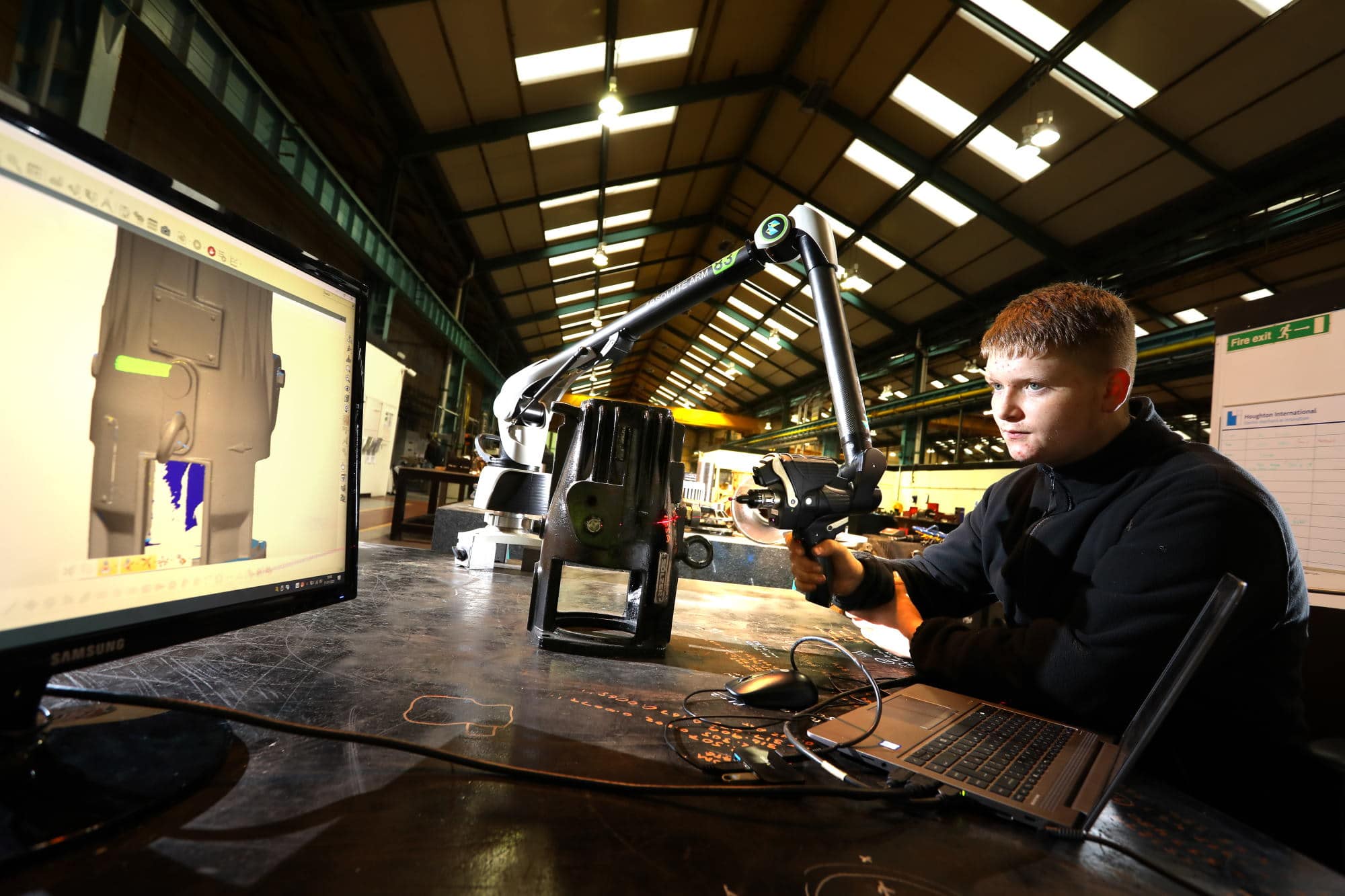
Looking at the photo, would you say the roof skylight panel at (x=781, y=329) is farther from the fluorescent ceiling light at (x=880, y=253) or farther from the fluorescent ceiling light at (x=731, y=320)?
the fluorescent ceiling light at (x=880, y=253)

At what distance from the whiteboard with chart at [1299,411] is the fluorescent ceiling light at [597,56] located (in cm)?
467

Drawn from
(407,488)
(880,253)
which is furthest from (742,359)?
(407,488)

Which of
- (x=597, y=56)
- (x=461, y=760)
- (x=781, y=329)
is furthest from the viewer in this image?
(x=781, y=329)

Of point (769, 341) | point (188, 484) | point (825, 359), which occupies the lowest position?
point (188, 484)

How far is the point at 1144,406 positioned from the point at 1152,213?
5555 millimetres

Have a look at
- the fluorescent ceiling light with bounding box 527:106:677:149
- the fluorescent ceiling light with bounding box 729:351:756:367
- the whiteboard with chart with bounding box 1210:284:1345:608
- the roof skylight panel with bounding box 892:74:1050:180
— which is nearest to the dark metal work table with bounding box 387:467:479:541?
the whiteboard with chart with bounding box 1210:284:1345:608

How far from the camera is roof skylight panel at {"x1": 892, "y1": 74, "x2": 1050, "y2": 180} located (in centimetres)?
507

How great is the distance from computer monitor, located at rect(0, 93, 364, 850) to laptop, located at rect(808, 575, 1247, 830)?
2.00ft

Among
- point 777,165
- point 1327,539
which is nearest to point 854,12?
point 777,165

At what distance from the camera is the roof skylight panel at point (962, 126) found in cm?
507

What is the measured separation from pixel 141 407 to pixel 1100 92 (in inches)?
231

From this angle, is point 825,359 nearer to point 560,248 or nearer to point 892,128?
point 892,128

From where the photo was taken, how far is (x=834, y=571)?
3.49 feet

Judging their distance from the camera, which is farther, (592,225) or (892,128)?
(592,225)
